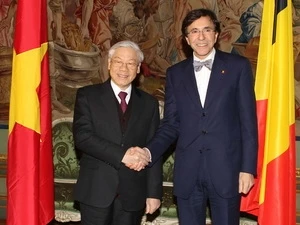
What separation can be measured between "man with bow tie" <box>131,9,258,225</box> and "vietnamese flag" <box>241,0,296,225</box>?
1.14ft

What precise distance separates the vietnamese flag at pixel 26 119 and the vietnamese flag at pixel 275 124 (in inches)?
59.4

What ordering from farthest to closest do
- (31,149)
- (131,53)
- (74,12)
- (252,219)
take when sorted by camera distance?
(74,12) < (252,219) < (31,149) < (131,53)

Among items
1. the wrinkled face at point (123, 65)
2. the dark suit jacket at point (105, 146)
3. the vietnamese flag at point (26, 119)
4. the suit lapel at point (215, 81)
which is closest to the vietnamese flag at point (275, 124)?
the suit lapel at point (215, 81)

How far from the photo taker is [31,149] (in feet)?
11.0

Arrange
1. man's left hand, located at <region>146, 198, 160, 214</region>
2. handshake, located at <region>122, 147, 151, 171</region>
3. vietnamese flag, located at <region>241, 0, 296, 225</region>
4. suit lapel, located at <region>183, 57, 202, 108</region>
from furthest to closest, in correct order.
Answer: vietnamese flag, located at <region>241, 0, 296, 225</region>, man's left hand, located at <region>146, 198, 160, 214</region>, suit lapel, located at <region>183, 57, 202, 108</region>, handshake, located at <region>122, 147, 151, 171</region>

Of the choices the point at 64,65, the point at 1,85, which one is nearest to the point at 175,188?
the point at 64,65

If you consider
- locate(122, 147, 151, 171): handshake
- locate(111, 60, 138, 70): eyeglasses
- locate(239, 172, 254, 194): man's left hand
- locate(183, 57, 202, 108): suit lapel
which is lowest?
locate(239, 172, 254, 194): man's left hand

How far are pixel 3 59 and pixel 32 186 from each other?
10.3 ft

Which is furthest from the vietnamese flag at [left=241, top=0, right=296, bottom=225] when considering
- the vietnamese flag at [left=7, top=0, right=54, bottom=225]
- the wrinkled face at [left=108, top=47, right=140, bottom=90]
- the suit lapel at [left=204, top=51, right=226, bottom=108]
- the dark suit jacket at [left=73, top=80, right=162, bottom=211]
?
the vietnamese flag at [left=7, top=0, right=54, bottom=225]

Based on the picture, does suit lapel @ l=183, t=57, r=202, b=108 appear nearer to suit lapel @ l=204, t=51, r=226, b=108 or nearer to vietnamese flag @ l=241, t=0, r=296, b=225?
suit lapel @ l=204, t=51, r=226, b=108

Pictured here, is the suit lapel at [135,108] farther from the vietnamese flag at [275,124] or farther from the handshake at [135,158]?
the vietnamese flag at [275,124]

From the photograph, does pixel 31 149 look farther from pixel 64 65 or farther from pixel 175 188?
pixel 64 65

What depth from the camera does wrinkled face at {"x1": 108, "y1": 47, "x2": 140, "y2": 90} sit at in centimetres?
315

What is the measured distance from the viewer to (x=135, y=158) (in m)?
3.10
